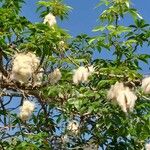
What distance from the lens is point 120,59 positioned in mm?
5480

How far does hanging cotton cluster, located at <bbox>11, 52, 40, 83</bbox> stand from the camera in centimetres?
464

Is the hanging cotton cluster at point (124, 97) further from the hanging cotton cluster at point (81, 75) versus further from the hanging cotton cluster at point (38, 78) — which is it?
the hanging cotton cluster at point (38, 78)

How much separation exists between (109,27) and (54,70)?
2.00 feet

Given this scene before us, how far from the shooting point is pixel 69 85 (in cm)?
514

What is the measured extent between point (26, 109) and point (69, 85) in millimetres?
440

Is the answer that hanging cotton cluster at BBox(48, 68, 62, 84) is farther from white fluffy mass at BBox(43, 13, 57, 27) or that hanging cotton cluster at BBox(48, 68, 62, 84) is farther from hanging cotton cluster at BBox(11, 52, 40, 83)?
white fluffy mass at BBox(43, 13, 57, 27)

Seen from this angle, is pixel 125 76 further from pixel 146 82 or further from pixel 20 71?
pixel 20 71

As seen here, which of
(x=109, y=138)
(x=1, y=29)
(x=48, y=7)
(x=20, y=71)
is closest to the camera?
(x=20, y=71)

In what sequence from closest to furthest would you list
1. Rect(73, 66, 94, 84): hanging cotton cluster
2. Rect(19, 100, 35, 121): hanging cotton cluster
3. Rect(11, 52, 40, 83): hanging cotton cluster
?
Rect(11, 52, 40, 83): hanging cotton cluster
Rect(73, 66, 94, 84): hanging cotton cluster
Rect(19, 100, 35, 121): hanging cotton cluster

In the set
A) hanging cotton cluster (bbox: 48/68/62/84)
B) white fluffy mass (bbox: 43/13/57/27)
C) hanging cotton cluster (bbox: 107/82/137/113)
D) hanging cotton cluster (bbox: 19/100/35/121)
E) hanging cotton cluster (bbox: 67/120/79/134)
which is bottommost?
hanging cotton cluster (bbox: 107/82/137/113)

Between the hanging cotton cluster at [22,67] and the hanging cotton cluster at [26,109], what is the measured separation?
27 cm

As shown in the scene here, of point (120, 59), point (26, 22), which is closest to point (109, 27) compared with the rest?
point (120, 59)

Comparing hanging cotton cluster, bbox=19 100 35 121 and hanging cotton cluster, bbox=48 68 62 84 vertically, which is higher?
hanging cotton cluster, bbox=48 68 62 84

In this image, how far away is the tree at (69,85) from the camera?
4664 millimetres
